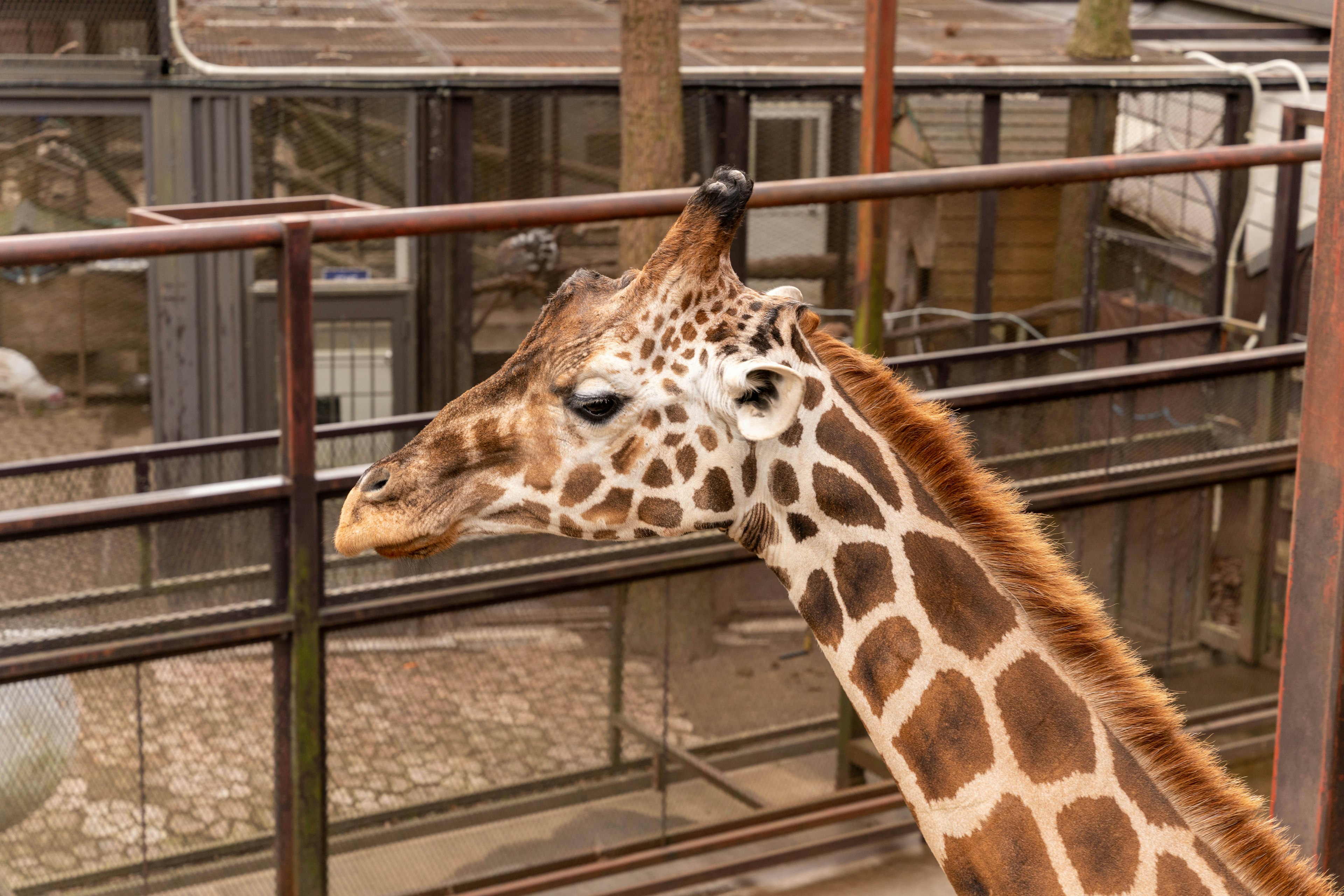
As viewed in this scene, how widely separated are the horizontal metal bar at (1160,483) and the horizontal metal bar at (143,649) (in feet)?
7.10

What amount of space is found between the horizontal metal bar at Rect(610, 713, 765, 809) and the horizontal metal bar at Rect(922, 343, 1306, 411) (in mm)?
1227

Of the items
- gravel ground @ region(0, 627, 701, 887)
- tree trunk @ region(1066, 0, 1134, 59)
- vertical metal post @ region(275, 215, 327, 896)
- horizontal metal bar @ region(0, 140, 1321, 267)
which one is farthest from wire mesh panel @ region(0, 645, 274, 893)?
tree trunk @ region(1066, 0, 1134, 59)

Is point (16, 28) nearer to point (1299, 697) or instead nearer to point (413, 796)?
point (413, 796)

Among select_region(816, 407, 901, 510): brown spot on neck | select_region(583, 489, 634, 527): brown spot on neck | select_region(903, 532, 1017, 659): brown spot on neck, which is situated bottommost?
select_region(903, 532, 1017, 659): brown spot on neck

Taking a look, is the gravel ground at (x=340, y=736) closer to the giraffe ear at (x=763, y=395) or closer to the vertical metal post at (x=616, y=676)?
the vertical metal post at (x=616, y=676)

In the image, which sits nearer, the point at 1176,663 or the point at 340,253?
the point at 1176,663

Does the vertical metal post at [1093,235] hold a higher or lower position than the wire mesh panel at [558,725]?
higher

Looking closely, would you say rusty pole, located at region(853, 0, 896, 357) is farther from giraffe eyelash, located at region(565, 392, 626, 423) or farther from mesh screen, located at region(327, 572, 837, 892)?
giraffe eyelash, located at region(565, 392, 626, 423)

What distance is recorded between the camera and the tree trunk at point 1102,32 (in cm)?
813

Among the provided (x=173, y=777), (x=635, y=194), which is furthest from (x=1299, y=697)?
(x=173, y=777)

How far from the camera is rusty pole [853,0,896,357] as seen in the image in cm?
427

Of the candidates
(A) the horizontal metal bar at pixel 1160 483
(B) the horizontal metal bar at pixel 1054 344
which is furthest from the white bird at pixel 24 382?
(A) the horizontal metal bar at pixel 1160 483

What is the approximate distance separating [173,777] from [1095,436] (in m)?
2.99

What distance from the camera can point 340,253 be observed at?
7430 mm
